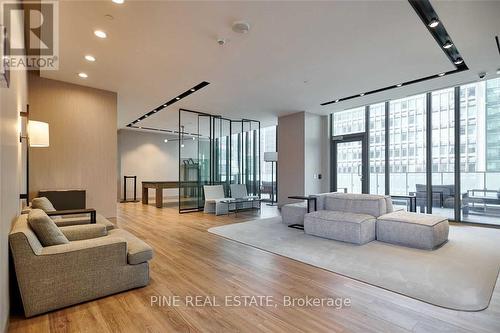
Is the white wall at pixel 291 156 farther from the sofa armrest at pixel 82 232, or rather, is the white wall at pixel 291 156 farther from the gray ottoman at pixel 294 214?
the sofa armrest at pixel 82 232

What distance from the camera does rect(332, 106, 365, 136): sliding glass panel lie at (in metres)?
7.93

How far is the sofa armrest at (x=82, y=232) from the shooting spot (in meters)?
3.00

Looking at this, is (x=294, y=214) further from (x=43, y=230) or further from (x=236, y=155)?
(x=43, y=230)

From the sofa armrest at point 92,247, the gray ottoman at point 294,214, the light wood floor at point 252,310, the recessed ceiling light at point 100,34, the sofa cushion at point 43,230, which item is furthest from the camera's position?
the gray ottoman at point 294,214

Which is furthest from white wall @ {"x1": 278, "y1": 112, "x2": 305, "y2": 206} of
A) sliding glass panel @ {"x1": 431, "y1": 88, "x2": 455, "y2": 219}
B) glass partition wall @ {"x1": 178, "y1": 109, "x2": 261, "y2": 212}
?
sliding glass panel @ {"x1": 431, "y1": 88, "x2": 455, "y2": 219}

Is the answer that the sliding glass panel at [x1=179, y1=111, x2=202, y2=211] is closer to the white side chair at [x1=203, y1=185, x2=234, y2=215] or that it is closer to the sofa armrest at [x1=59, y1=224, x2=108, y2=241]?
the white side chair at [x1=203, y1=185, x2=234, y2=215]

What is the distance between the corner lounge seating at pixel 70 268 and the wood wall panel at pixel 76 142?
337 cm

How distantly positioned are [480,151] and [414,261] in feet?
13.7

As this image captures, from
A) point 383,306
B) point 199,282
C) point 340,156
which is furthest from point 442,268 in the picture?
point 340,156

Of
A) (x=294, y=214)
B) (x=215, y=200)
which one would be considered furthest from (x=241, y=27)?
(x=215, y=200)

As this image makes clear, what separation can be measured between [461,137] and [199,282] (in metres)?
6.68

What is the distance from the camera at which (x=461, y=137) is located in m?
6.03

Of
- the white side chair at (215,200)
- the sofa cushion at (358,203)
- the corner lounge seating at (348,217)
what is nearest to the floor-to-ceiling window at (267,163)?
the white side chair at (215,200)

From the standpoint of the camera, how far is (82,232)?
3072mm
